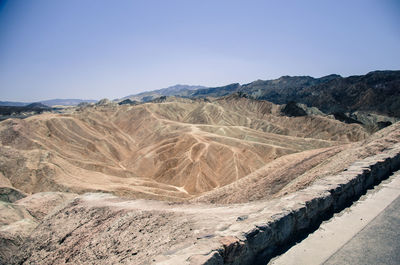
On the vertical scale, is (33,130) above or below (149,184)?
above

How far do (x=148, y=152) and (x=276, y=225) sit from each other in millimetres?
50512

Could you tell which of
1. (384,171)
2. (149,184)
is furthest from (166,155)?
(384,171)

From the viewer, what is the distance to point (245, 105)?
10888 centimetres

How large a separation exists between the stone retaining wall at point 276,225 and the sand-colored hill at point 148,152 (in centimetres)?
1271

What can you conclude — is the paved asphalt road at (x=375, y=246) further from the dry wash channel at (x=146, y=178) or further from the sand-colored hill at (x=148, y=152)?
the sand-colored hill at (x=148, y=152)

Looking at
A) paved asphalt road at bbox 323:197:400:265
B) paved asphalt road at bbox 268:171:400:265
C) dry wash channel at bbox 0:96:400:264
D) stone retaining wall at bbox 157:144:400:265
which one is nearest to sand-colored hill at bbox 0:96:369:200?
dry wash channel at bbox 0:96:400:264

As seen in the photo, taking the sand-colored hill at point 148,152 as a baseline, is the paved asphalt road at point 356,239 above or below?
above

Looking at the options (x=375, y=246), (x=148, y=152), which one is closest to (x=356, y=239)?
(x=375, y=246)

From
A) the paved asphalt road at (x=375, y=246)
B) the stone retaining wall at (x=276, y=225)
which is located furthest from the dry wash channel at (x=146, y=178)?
the paved asphalt road at (x=375, y=246)

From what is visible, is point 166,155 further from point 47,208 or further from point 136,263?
point 136,263

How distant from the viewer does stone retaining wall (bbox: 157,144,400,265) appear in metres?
4.45

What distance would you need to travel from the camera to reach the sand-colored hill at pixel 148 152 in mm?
28109

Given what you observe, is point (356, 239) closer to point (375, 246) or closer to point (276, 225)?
point (375, 246)

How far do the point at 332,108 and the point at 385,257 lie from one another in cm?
12327
